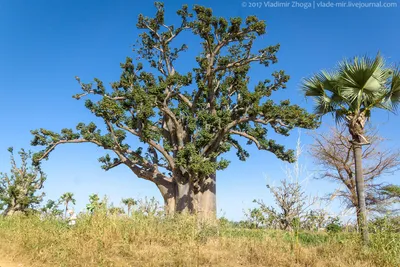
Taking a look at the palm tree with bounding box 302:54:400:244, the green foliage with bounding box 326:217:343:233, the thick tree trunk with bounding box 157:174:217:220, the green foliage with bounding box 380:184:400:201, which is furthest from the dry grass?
the green foliage with bounding box 380:184:400:201

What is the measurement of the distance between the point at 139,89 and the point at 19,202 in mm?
13752

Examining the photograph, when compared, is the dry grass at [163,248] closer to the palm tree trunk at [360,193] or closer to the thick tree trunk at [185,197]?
the palm tree trunk at [360,193]

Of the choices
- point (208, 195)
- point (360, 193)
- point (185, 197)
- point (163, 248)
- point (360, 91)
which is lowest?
point (163, 248)

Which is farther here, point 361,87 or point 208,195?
point 208,195

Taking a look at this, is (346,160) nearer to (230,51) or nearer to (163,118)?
(230,51)

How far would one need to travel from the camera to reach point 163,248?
6.35 m

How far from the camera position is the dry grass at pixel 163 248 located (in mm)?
5695

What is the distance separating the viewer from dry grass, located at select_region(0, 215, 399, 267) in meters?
5.70

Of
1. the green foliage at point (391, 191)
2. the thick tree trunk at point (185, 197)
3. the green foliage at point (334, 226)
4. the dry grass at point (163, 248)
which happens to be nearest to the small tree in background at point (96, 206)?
the dry grass at point (163, 248)

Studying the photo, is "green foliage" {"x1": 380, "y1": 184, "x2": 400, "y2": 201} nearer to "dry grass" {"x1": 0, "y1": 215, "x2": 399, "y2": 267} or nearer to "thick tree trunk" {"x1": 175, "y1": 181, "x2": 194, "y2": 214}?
"thick tree trunk" {"x1": 175, "y1": 181, "x2": 194, "y2": 214}

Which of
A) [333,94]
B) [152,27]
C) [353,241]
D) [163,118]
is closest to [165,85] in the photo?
[163,118]

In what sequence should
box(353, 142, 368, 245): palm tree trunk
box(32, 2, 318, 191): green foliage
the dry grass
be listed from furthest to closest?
box(32, 2, 318, 191): green foliage, box(353, 142, 368, 245): palm tree trunk, the dry grass

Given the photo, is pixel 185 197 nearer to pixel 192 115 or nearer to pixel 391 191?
pixel 192 115

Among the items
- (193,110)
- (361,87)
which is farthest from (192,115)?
(361,87)
